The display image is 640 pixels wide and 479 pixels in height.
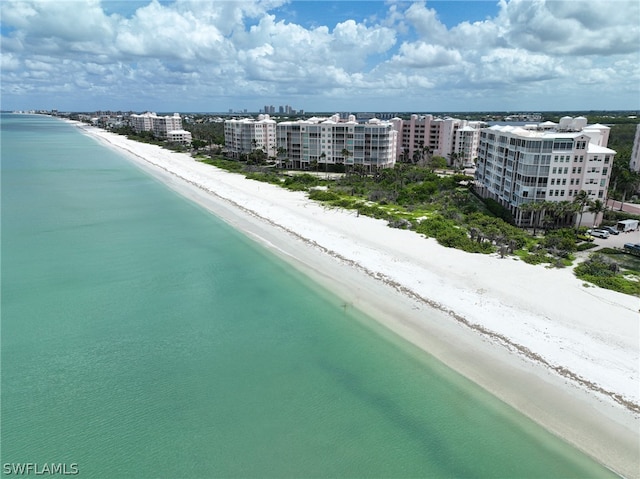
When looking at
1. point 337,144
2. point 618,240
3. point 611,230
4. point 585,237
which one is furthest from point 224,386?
point 337,144

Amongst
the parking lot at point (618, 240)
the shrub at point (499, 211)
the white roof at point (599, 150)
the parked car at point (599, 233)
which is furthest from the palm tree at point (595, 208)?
the shrub at point (499, 211)

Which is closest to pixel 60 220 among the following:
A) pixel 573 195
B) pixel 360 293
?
pixel 360 293

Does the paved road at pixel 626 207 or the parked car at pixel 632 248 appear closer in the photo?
the parked car at pixel 632 248

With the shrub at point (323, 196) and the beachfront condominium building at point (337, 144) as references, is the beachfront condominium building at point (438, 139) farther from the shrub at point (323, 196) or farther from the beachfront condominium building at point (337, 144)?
the shrub at point (323, 196)

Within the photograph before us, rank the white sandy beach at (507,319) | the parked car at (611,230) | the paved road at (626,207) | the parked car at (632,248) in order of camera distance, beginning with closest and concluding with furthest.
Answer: the white sandy beach at (507,319), the parked car at (632,248), the parked car at (611,230), the paved road at (626,207)

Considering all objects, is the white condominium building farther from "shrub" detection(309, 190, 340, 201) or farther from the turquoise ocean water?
the turquoise ocean water

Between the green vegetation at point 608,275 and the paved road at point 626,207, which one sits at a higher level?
the paved road at point 626,207

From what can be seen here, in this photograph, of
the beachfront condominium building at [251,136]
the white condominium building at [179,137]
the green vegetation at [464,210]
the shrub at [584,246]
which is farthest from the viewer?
the white condominium building at [179,137]
